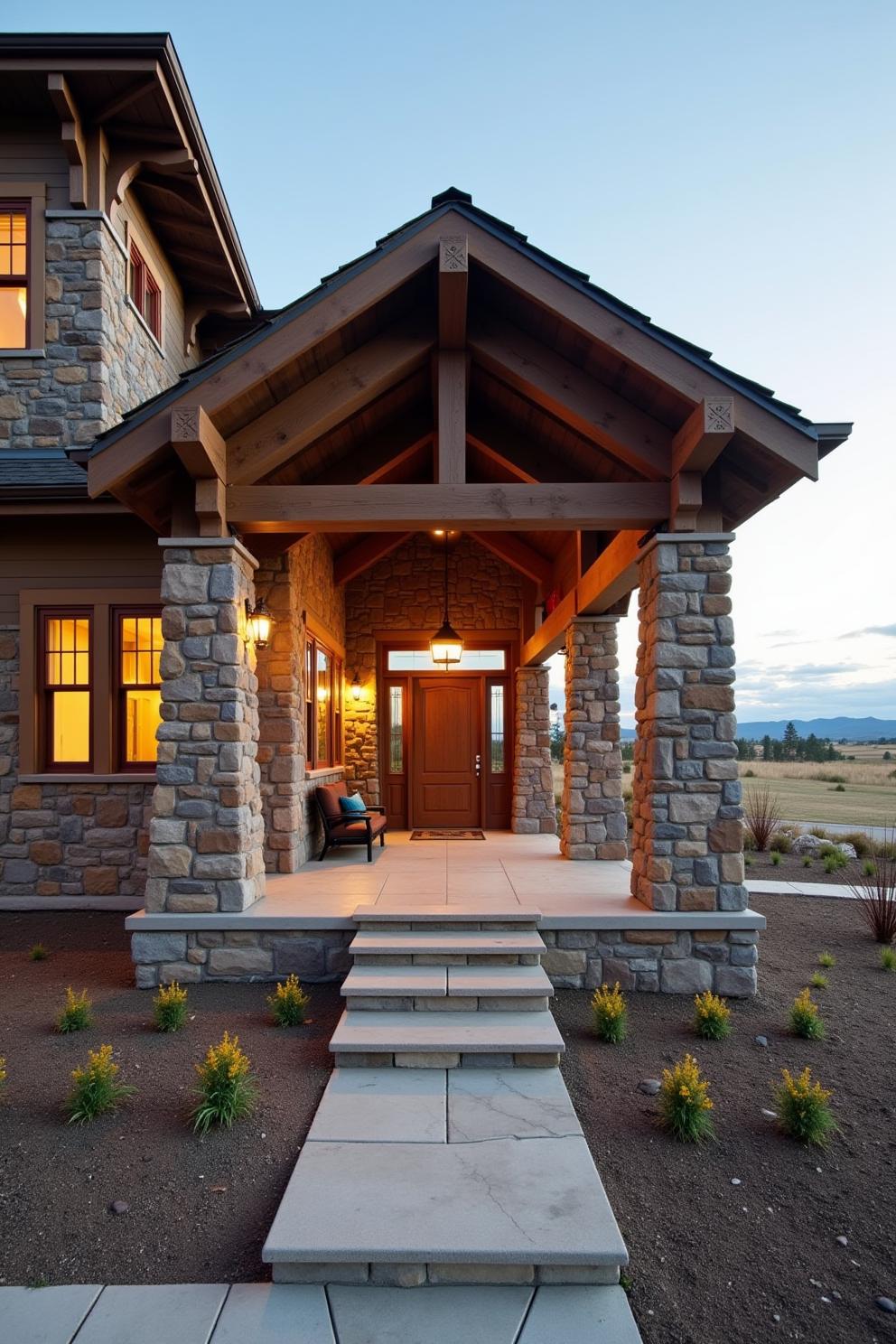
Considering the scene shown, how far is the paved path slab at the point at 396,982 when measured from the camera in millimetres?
4461

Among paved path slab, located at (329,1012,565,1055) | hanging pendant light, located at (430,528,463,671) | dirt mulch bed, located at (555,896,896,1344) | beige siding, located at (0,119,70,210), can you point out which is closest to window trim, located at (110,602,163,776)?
hanging pendant light, located at (430,528,463,671)

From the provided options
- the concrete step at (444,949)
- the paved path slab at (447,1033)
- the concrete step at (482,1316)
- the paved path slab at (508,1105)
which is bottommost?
the concrete step at (482,1316)

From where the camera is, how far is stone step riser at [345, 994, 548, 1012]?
14.6 feet

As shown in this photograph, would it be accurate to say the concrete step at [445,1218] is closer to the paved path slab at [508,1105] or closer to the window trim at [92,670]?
the paved path slab at [508,1105]

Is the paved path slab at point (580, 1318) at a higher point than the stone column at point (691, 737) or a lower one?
lower

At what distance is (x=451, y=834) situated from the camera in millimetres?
10812

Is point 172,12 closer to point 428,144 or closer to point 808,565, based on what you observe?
point 428,144

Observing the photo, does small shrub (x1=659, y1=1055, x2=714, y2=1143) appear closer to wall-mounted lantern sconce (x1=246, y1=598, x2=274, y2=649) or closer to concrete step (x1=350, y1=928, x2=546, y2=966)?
concrete step (x1=350, y1=928, x2=546, y2=966)

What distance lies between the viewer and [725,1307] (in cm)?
247

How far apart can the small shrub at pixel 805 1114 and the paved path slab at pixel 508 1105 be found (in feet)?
3.33

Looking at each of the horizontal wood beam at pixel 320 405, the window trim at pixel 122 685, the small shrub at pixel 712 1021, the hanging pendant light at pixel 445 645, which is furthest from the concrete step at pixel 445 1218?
the hanging pendant light at pixel 445 645

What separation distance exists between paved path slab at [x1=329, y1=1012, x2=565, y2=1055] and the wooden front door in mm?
7159

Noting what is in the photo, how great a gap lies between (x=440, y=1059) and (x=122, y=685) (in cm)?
528

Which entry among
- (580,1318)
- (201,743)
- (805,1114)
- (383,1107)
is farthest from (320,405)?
(580,1318)
